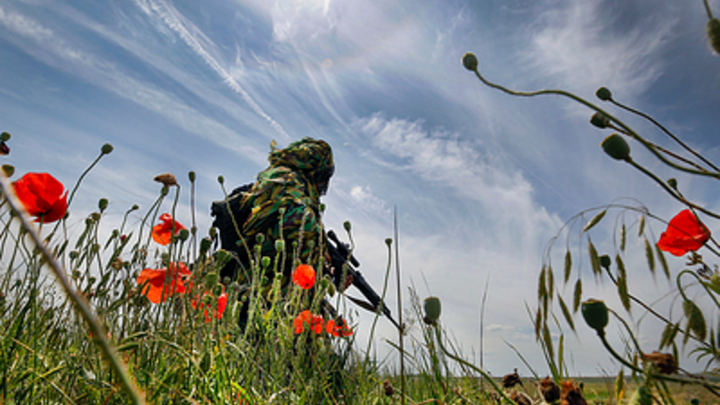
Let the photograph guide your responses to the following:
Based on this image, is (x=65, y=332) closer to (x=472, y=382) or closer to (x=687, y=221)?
(x=472, y=382)

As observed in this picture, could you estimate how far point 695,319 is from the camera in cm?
63

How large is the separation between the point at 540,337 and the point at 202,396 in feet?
2.68

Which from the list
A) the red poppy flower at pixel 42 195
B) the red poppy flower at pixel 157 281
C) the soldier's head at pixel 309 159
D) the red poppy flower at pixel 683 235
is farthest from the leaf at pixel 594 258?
the soldier's head at pixel 309 159

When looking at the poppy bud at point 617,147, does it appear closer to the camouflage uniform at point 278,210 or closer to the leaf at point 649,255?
the leaf at point 649,255

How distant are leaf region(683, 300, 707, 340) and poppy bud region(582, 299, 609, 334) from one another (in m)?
0.17

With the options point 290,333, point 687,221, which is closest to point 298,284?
point 290,333

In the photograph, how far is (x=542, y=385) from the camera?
27.0 inches

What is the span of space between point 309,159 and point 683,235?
12.2ft

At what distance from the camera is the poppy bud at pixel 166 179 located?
122 cm

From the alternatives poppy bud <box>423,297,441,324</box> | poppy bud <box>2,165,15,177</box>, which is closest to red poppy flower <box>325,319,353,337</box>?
poppy bud <box>423,297,441,324</box>

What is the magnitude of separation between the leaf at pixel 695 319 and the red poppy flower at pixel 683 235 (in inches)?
19.7

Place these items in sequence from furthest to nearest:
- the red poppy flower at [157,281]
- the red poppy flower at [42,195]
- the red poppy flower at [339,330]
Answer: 1. the red poppy flower at [339,330]
2. the red poppy flower at [42,195]
3. the red poppy flower at [157,281]

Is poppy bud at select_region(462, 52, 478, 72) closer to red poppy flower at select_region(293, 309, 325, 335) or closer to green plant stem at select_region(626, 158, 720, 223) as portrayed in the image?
green plant stem at select_region(626, 158, 720, 223)

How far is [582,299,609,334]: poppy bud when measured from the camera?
58cm
